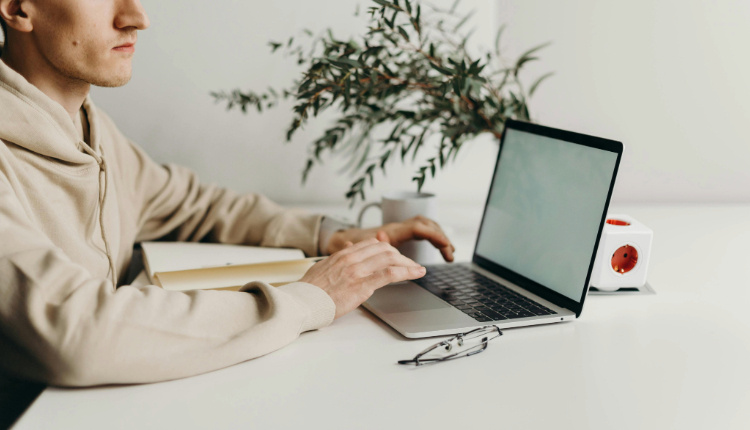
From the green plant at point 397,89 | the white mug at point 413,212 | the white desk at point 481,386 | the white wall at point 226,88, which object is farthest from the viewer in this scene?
the white wall at point 226,88

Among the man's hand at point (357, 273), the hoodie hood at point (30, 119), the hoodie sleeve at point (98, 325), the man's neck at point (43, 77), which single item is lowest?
the hoodie sleeve at point (98, 325)

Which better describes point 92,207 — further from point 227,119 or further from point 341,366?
point 227,119

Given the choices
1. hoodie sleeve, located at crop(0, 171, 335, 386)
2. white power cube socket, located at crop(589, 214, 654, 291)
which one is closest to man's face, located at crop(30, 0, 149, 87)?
hoodie sleeve, located at crop(0, 171, 335, 386)

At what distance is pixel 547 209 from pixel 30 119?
0.76m

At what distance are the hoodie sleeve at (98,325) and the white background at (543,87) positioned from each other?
885mm

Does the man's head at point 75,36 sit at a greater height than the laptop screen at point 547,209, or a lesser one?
greater

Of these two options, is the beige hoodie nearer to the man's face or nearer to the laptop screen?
the man's face

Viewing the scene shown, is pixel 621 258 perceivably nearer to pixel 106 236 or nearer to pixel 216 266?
pixel 216 266

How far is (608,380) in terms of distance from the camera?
771 mm

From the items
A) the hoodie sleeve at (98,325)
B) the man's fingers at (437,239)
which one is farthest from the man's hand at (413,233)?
the hoodie sleeve at (98,325)

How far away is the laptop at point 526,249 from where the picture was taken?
3.11ft

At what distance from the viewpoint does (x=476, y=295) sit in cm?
105

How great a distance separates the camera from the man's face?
990 mm

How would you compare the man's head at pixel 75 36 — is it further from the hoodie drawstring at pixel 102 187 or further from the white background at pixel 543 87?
the white background at pixel 543 87
